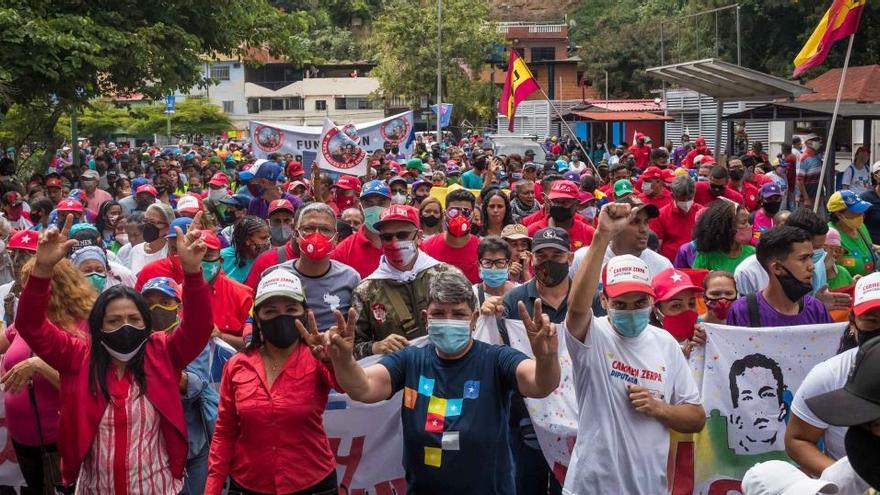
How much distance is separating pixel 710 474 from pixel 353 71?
75.5 meters

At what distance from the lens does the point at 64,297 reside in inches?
225

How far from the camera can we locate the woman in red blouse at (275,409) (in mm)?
4898

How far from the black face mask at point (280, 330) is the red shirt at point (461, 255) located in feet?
10.2

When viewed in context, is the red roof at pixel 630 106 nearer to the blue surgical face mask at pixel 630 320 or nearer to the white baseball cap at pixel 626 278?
the white baseball cap at pixel 626 278

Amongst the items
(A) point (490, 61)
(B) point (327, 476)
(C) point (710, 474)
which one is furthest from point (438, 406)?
(A) point (490, 61)

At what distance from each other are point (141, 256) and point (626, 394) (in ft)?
18.3

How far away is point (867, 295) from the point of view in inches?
186

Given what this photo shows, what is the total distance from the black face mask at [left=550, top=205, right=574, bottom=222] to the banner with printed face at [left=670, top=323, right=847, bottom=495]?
2.62m

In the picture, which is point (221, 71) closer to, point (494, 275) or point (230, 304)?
point (230, 304)

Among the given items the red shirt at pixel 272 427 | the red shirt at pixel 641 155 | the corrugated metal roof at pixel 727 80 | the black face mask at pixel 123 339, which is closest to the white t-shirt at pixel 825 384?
the red shirt at pixel 272 427

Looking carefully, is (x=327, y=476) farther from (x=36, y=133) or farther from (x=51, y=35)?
(x=36, y=133)

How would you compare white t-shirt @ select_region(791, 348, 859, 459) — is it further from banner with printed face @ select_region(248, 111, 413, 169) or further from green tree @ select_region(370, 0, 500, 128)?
green tree @ select_region(370, 0, 500, 128)

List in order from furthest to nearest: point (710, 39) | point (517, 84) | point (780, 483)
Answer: point (710, 39) < point (517, 84) < point (780, 483)

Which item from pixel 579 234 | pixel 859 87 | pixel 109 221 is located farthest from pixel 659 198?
pixel 859 87
